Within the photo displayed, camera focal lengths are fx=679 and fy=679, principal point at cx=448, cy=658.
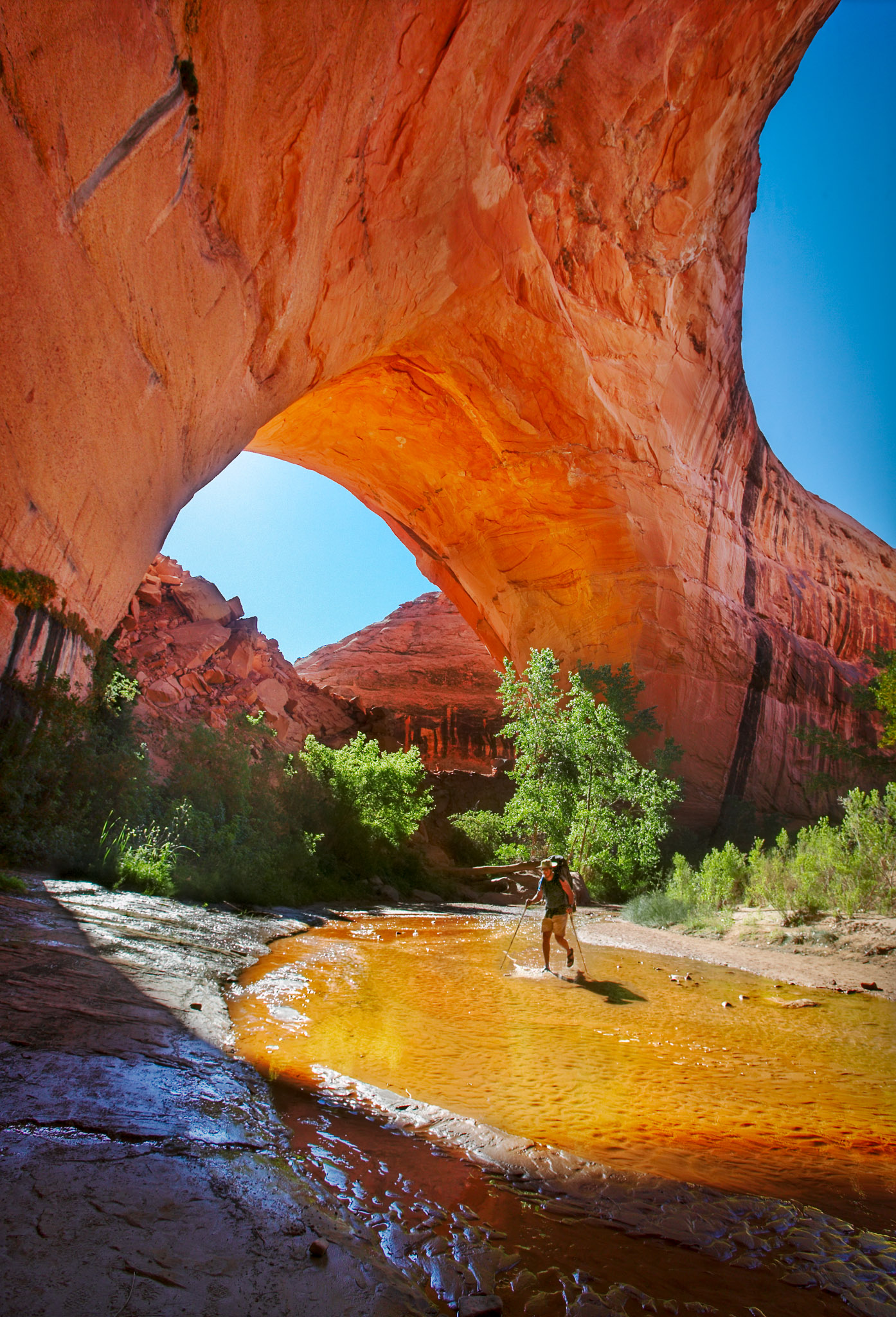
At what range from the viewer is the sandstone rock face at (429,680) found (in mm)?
34750

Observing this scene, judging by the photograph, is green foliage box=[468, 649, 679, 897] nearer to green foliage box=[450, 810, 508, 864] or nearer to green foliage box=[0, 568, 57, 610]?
green foliage box=[450, 810, 508, 864]

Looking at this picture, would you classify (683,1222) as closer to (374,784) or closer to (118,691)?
(118,691)

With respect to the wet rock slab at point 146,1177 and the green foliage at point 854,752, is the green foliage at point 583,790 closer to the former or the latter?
the green foliage at point 854,752

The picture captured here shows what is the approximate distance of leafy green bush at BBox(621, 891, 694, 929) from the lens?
1058 centimetres

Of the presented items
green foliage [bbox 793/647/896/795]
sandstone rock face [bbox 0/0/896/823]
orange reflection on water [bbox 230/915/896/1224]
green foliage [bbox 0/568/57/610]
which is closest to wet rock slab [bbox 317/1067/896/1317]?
orange reflection on water [bbox 230/915/896/1224]

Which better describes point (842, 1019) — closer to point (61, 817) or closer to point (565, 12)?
point (61, 817)

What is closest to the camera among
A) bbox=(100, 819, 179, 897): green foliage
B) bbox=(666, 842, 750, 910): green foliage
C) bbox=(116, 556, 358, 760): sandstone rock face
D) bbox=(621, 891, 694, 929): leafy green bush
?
bbox=(100, 819, 179, 897): green foliage

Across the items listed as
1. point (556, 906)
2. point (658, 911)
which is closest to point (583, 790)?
point (658, 911)

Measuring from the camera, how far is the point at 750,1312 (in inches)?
60.3

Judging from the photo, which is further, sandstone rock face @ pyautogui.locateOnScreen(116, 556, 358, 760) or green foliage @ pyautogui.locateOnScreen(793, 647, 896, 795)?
sandstone rock face @ pyautogui.locateOnScreen(116, 556, 358, 760)

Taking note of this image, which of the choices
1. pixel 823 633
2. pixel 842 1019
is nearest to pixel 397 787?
pixel 842 1019

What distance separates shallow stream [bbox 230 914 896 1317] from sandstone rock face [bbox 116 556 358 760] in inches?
644

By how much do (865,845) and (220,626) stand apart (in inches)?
828

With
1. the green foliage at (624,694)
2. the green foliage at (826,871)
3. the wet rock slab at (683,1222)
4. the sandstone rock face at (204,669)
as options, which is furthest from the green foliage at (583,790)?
the wet rock slab at (683,1222)
